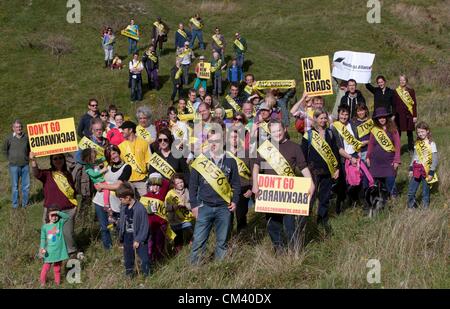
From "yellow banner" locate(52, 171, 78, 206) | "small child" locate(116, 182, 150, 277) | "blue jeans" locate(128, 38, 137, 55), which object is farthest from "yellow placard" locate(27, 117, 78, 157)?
"blue jeans" locate(128, 38, 137, 55)

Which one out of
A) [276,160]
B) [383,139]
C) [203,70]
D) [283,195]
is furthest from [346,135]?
[203,70]

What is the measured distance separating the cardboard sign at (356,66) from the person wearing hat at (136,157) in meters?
7.24

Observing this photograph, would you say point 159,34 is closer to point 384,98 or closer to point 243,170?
point 384,98

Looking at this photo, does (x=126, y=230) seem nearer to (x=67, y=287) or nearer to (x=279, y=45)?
(x=67, y=287)

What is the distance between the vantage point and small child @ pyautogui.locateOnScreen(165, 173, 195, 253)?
8898 millimetres

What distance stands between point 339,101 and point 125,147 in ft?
18.0

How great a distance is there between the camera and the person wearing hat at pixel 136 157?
948 centimetres

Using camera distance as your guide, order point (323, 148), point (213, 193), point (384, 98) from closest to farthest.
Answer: point (213, 193)
point (323, 148)
point (384, 98)

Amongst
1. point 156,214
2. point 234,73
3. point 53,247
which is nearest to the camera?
point 53,247

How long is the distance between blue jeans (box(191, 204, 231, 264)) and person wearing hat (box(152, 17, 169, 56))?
64.6 feet

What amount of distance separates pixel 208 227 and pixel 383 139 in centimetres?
348

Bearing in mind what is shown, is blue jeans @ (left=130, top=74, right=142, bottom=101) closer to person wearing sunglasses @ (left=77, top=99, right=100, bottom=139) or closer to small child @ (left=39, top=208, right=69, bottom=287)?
person wearing sunglasses @ (left=77, top=99, right=100, bottom=139)

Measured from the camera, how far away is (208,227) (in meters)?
7.73

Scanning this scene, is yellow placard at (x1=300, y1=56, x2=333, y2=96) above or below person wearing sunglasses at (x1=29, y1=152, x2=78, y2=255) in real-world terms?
above
